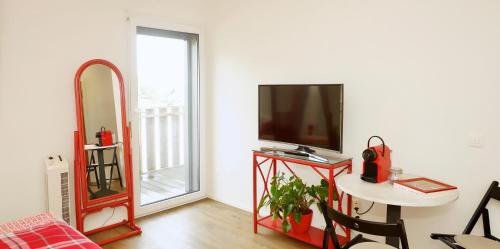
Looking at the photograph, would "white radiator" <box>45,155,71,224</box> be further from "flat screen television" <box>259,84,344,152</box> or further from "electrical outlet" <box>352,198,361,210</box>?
"electrical outlet" <box>352,198,361,210</box>

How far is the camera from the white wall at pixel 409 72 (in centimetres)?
225

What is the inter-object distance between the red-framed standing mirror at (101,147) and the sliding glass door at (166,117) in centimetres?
27

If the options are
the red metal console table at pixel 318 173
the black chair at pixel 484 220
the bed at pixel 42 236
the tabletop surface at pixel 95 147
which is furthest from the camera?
the tabletop surface at pixel 95 147

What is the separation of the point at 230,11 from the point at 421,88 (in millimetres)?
2153

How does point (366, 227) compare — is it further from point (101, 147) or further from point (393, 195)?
point (101, 147)

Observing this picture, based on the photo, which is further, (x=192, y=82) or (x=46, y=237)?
(x=192, y=82)

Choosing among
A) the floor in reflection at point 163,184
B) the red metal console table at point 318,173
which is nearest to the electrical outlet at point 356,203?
the red metal console table at point 318,173

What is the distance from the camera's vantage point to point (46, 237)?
202 cm

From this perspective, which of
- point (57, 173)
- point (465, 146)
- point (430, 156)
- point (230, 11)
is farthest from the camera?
point (230, 11)

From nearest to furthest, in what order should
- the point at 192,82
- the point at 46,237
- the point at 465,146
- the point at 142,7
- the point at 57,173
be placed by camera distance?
the point at 46,237
the point at 465,146
the point at 57,173
the point at 142,7
the point at 192,82

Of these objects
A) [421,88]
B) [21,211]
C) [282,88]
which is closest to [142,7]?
[282,88]

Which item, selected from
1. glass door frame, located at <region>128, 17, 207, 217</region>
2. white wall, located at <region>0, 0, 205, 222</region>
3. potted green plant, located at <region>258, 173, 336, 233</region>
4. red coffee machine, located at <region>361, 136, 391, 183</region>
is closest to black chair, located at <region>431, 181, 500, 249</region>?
red coffee machine, located at <region>361, 136, 391, 183</region>

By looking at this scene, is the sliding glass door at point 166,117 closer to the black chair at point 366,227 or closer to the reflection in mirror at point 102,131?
the reflection in mirror at point 102,131

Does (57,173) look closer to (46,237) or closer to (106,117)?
(106,117)
